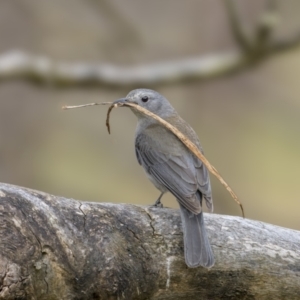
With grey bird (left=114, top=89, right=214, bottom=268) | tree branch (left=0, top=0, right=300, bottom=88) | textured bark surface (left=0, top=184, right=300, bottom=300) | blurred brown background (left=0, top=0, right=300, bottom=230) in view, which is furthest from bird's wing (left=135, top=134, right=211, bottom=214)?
blurred brown background (left=0, top=0, right=300, bottom=230)

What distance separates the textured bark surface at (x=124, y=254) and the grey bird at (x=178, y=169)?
10 centimetres

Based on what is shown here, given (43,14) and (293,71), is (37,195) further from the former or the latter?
(293,71)

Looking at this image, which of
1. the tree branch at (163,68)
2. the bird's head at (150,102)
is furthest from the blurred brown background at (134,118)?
the bird's head at (150,102)

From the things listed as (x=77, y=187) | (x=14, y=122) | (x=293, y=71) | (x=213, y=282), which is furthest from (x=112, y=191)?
(x=213, y=282)

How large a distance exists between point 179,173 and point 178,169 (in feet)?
0.14

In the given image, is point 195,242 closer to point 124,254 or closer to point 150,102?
point 124,254

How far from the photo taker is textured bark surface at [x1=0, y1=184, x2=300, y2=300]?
115 inches

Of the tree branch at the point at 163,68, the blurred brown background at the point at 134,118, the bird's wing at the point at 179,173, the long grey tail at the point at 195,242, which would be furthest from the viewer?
the blurred brown background at the point at 134,118

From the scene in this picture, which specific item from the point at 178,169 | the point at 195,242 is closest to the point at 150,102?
the point at 178,169

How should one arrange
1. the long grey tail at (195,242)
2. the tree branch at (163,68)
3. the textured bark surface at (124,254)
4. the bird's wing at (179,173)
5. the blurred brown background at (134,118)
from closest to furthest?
the textured bark surface at (124,254)
the long grey tail at (195,242)
the bird's wing at (179,173)
the tree branch at (163,68)
the blurred brown background at (134,118)

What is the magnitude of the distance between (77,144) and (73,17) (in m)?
2.16

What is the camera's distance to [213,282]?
3.38 meters

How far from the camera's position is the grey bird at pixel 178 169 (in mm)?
3343

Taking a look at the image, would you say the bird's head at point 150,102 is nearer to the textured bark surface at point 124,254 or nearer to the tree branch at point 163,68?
the textured bark surface at point 124,254
